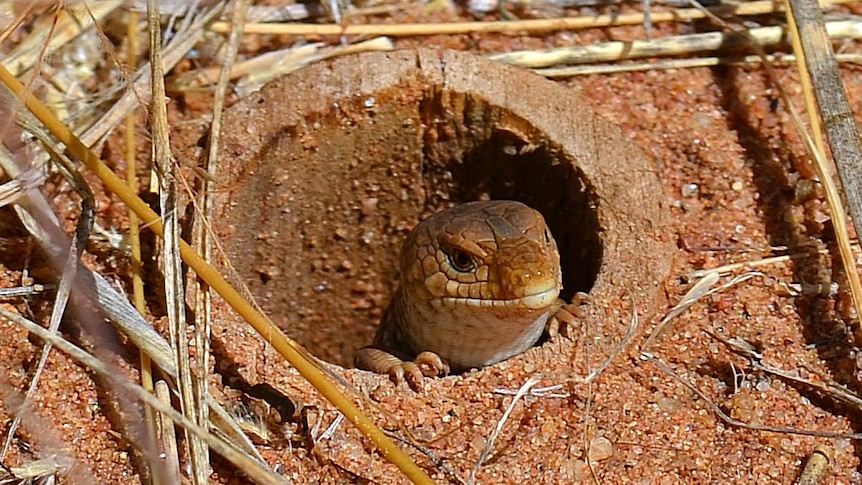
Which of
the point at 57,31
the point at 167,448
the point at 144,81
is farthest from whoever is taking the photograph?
the point at 57,31

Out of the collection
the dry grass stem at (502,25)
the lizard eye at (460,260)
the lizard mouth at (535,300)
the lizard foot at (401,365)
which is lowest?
the lizard foot at (401,365)

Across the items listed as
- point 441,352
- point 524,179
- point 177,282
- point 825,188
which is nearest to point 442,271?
point 441,352

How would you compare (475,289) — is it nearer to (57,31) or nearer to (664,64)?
(664,64)

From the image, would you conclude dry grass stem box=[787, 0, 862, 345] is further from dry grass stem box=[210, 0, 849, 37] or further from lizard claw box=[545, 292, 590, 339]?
lizard claw box=[545, 292, 590, 339]

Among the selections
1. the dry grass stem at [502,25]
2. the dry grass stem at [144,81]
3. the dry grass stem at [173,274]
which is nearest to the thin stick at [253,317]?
the dry grass stem at [173,274]

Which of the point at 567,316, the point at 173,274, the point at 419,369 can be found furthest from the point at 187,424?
the point at 567,316

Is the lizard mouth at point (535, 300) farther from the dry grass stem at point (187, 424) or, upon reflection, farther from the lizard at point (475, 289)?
the dry grass stem at point (187, 424)
